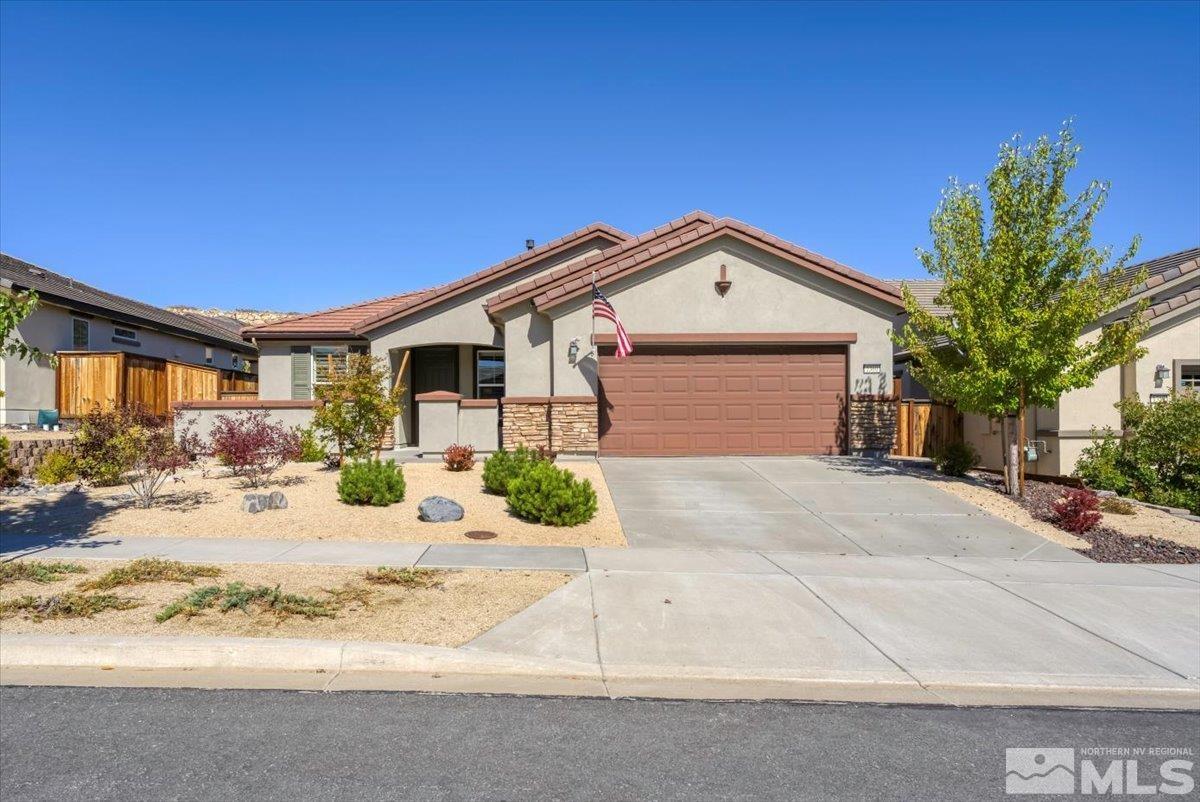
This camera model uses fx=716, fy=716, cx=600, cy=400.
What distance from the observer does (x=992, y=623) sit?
6832mm

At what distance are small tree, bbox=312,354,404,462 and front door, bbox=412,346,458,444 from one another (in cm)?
712

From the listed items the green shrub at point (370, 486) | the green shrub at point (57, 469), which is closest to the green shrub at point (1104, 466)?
the green shrub at point (370, 486)

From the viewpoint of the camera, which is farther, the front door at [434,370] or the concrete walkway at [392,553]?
the front door at [434,370]

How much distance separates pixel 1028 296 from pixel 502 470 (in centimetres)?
981

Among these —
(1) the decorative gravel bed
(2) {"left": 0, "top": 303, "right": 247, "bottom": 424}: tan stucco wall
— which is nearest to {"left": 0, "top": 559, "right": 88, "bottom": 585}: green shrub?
(2) {"left": 0, "top": 303, "right": 247, "bottom": 424}: tan stucco wall

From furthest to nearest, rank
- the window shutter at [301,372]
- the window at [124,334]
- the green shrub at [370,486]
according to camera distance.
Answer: the window at [124,334], the window shutter at [301,372], the green shrub at [370,486]

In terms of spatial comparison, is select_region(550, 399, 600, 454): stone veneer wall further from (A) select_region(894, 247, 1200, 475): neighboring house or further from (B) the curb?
(B) the curb

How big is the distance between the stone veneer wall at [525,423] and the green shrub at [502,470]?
145 inches

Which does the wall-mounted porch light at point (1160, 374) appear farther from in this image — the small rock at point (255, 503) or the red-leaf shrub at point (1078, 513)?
the small rock at point (255, 503)

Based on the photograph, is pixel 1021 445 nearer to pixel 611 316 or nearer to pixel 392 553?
pixel 611 316

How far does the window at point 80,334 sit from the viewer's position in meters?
21.9

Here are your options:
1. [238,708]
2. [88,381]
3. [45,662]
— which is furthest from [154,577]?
[88,381]

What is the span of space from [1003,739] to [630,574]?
13.6 ft

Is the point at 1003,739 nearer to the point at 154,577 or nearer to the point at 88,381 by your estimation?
the point at 154,577
